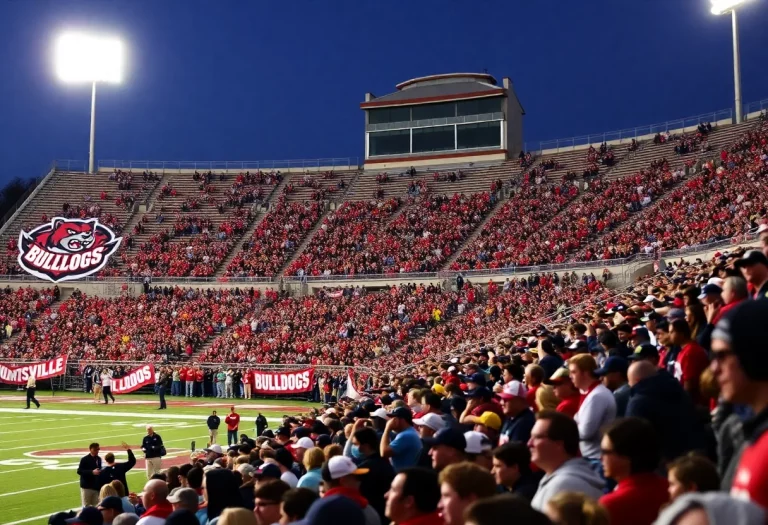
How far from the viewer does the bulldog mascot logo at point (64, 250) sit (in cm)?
3279

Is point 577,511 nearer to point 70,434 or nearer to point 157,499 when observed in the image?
point 157,499

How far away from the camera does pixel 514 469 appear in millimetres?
5066

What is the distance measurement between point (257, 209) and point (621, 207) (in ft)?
83.2

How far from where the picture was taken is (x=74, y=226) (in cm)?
4103

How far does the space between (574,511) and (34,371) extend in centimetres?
4054

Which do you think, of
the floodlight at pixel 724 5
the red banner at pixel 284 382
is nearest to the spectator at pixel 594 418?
the red banner at pixel 284 382

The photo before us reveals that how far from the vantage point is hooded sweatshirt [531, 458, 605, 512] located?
4.17 m

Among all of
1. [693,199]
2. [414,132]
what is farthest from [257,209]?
[693,199]

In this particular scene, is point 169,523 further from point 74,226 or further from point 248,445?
point 74,226

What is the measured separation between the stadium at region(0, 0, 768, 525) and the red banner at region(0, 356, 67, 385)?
0.51 ft

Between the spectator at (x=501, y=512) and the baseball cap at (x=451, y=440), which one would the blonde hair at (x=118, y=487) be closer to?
the baseball cap at (x=451, y=440)

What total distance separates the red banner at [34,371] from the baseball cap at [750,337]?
4058cm

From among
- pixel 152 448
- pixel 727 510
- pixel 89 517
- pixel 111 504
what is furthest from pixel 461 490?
pixel 152 448

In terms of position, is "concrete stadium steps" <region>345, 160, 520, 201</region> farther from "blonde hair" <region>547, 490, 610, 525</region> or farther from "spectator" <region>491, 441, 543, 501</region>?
"blonde hair" <region>547, 490, 610, 525</region>
